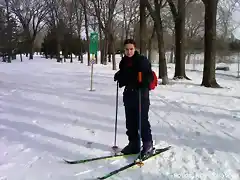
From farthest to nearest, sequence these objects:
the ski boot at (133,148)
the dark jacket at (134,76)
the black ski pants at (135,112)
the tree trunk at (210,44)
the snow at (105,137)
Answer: the tree trunk at (210,44)
the ski boot at (133,148)
the black ski pants at (135,112)
the dark jacket at (134,76)
the snow at (105,137)

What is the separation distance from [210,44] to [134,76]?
1130cm

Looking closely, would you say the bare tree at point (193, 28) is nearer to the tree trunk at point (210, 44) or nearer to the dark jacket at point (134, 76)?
the tree trunk at point (210, 44)

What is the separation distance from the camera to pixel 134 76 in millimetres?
5121

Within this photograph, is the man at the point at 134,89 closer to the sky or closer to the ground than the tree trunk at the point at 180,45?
closer to the ground

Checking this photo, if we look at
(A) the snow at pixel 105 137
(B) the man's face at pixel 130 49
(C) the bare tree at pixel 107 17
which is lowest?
(A) the snow at pixel 105 137

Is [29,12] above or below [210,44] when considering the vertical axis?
above

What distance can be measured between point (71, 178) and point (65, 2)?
45.8 meters

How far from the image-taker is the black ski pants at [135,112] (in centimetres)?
524

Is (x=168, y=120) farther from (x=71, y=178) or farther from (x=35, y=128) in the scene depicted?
(x=71, y=178)

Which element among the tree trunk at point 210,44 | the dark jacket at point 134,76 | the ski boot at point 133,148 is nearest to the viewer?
the dark jacket at point 134,76

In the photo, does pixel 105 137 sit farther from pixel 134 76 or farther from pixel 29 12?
pixel 29 12

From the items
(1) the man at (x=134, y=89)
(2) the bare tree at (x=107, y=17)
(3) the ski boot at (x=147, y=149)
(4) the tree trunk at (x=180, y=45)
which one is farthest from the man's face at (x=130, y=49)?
(2) the bare tree at (x=107, y=17)

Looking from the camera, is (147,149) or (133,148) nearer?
(147,149)

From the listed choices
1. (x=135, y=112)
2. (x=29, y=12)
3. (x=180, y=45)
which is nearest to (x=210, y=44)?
(x=180, y=45)
